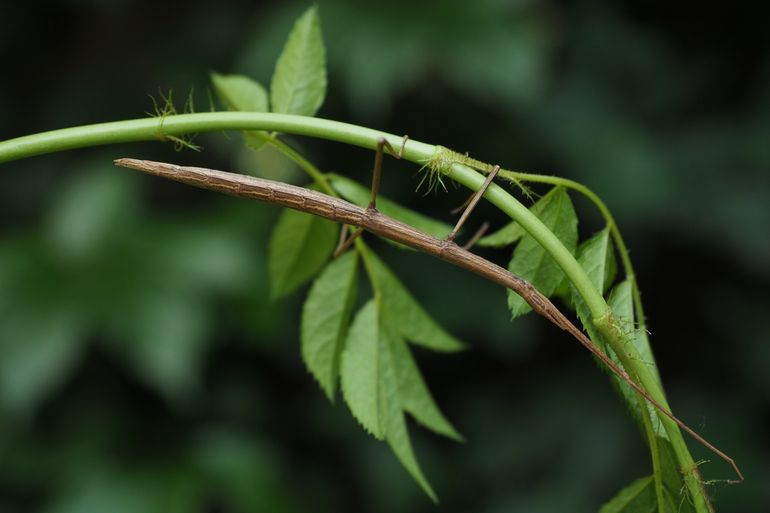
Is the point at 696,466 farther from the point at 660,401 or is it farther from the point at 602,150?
the point at 602,150

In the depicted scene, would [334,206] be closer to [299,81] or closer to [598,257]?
[299,81]

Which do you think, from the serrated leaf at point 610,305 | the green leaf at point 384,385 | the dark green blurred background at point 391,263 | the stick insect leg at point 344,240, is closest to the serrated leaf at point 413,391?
the green leaf at point 384,385

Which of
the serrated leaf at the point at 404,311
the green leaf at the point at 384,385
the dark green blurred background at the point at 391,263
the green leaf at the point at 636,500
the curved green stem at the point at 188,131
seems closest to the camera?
the curved green stem at the point at 188,131

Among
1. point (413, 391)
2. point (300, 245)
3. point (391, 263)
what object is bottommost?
point (391, 263)

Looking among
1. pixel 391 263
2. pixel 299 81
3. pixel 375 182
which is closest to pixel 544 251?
pixel 375 182

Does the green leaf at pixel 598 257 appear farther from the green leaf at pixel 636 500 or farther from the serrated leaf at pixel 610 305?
the green leaf at pixel 636 500

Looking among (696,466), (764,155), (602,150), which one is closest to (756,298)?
(764,155)

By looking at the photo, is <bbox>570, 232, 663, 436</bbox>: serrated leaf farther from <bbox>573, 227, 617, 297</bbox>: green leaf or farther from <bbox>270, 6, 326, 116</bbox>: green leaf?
<bbox>270, 6, 326, 116</bbox>: green leaf
